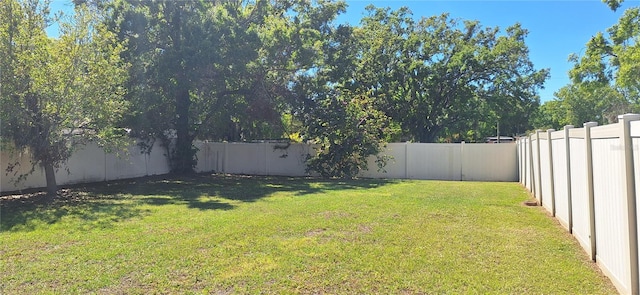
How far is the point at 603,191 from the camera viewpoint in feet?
14.1

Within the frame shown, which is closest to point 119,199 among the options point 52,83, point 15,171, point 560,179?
point 52,83

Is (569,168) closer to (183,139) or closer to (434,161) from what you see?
(434,161)

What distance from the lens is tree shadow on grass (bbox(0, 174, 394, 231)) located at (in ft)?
25.2

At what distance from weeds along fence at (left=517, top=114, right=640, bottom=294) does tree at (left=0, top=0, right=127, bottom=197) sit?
976cm

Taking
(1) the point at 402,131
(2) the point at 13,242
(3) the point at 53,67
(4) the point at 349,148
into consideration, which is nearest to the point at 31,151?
(3) the point at 53,67

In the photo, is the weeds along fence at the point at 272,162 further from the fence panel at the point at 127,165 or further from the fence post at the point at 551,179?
the fence post at the point at 551,179

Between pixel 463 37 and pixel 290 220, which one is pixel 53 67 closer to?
pixel 290 220

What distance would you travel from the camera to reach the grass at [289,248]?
4.12 m

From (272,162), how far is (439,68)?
35.1ft

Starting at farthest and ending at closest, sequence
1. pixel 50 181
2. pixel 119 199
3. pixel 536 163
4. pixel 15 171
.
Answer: pixel 15 171 < pixel 50 181 < pixel 119 199 < pixel 536 163

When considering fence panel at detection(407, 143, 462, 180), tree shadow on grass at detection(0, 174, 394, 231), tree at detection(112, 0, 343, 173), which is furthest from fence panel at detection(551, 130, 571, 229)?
tree at detection(112, 0, 343, 173)

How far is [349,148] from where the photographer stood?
1639cm

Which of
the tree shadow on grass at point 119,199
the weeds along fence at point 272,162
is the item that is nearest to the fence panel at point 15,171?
the weeds along fence at point 272,162

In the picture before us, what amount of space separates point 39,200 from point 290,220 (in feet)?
21.6
